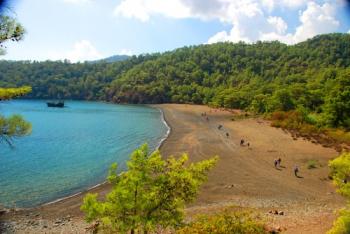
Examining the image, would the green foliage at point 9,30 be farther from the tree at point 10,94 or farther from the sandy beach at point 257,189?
the sandy beach at point 257,189

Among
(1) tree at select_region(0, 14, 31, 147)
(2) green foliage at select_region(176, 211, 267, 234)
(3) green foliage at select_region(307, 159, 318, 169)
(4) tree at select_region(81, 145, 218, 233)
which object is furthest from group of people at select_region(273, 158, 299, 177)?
(1) tree at select_region(0, 14, 31, 147)

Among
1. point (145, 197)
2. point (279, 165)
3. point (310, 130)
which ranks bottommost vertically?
point (279, 165)

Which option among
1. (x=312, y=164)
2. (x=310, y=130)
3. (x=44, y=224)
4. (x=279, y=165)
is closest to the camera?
(x=44, y=224)

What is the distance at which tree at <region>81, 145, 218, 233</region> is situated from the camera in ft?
44.0

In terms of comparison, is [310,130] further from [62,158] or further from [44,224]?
[44,224]

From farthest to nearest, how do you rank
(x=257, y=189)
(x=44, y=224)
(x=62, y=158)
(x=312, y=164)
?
1. (x=62, y=158)
2. (x=312, y=164)
3. (x=257, y=189)
4. (x=44, y=224)

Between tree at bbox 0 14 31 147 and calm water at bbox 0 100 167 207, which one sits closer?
tree at bbox 0 14 31 147

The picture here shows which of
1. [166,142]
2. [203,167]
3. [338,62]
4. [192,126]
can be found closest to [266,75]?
[338,62]

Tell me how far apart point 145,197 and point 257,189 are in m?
24.9

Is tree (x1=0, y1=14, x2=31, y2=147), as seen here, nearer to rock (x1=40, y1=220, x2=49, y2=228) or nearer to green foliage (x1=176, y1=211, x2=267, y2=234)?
green foliage (x1=176, y1=211, x2=267, y2=234)

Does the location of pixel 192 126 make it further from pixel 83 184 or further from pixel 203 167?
pixel 203 167

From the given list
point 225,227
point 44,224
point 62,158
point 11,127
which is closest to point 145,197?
point 225,227

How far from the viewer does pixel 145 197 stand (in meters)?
13.4

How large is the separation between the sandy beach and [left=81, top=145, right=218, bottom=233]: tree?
13.8 metres
